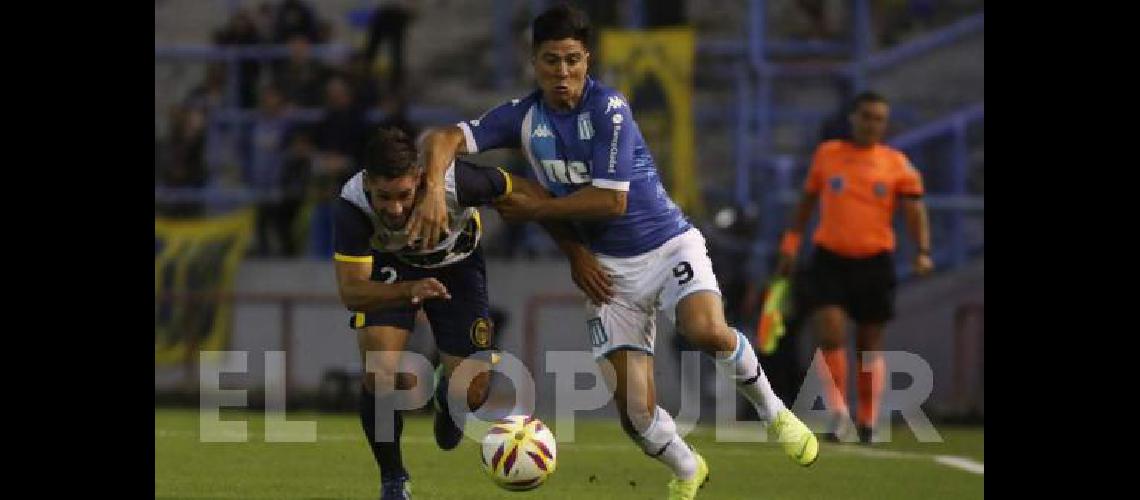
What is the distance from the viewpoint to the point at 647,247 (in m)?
11.8

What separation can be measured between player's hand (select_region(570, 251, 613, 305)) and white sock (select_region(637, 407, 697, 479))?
634 millimetres

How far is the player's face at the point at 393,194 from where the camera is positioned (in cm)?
1102

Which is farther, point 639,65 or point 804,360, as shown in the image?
point 639,65

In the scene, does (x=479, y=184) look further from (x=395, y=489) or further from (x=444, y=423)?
(x=444, y=423)

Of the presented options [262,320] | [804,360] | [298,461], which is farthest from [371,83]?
[298,461]

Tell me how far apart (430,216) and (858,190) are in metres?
6.25

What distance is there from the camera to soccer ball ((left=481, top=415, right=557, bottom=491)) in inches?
448

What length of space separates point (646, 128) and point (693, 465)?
9.79m

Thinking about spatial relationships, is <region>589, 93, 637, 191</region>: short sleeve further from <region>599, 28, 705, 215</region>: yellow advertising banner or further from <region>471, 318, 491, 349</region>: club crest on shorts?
<region>599, 28, 705, 215</region>: yellow advertising banner

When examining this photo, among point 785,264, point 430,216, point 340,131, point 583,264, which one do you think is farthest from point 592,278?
point 340,131

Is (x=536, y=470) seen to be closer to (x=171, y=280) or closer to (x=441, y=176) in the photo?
(x=441, y=176)

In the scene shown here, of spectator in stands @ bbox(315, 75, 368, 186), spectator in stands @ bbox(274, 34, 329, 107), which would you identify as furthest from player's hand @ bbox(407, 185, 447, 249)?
spectator in stands @ bbox(274, 34, 329, 107)

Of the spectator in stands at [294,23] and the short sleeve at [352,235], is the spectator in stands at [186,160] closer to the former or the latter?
the spectator in stands at [294,23]

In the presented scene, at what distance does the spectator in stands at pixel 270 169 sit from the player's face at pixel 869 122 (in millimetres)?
7266
